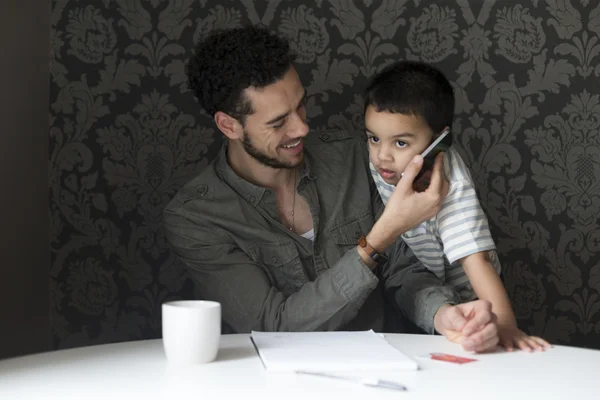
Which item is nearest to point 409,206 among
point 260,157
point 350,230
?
point 350,230

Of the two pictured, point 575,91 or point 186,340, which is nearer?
point 186,340

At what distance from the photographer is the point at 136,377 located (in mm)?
1151

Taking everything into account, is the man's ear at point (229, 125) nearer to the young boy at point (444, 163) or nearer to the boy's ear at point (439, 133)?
the young boy at point (444, 163)

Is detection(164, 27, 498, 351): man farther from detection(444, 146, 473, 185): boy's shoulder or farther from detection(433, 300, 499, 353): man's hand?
detection(433, 300, 499, 353): man's hand

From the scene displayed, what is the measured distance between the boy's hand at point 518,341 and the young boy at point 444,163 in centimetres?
27

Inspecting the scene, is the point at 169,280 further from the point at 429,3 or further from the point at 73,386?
the point at 73,386

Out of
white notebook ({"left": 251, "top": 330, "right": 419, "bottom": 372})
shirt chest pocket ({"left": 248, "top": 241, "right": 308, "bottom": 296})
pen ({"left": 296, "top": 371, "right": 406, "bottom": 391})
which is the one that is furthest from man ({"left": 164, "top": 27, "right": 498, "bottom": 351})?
pen ({"left": 296, "top": 371, "right": 406, "bottom": 391})

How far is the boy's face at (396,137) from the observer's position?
73.1 inches

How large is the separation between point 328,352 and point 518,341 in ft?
1.18

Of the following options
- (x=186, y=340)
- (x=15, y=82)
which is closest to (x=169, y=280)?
(x=15, y=82)

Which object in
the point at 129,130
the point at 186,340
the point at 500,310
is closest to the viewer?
the point at 186,340

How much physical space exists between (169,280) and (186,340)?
1.39 m

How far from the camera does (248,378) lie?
1.15m

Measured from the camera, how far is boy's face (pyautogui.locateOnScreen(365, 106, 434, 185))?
6.09 feet
